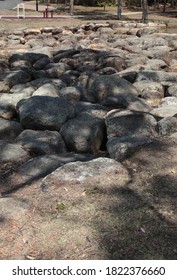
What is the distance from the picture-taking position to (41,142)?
6.65 m

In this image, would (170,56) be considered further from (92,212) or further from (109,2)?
(109,2)

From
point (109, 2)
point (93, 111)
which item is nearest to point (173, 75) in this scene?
point (93, 111)

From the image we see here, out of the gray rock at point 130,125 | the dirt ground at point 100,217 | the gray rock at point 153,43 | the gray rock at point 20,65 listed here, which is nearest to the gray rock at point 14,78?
the gray rock at point 20,65

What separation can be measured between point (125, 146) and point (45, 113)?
225 cm

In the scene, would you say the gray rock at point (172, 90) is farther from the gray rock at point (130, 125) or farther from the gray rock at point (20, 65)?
the gray rock at point (20, 65)

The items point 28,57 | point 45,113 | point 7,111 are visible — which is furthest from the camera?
point 28,57

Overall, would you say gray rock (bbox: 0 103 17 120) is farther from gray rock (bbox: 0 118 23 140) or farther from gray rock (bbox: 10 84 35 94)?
gray rock (bbox: 0 118 23 140)

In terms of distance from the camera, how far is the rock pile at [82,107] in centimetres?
652

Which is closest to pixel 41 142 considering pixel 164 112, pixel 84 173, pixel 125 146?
pixel 125 146

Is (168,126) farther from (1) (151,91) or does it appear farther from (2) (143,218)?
(1) (151,91)

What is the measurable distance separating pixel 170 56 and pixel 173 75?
13.2ft

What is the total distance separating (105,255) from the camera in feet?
12.0

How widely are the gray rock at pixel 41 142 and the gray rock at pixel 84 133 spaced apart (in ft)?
0.50

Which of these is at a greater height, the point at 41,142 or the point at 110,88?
the point at 110,88
